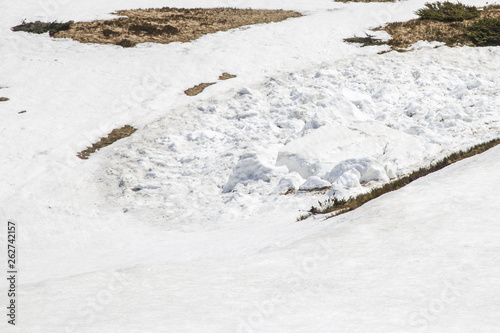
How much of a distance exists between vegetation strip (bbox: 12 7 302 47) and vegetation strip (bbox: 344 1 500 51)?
732 cm

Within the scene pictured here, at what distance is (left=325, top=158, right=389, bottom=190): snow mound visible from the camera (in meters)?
11.6

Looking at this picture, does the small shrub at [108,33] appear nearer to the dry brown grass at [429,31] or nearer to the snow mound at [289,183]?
the dry brown grass at [429,31]

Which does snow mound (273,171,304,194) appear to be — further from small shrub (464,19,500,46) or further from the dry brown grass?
small shrub (464,19,500,46)

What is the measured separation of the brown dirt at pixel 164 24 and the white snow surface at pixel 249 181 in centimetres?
141

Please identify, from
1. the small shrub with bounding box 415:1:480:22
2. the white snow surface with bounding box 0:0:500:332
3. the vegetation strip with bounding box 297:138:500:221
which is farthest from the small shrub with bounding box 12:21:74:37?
the small shrub with bounding box 415:1:480:22

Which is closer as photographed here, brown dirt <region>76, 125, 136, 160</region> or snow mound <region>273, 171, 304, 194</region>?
snow mound <region>273, 171, 304, 194</region>

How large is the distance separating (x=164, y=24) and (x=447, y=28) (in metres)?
16.8

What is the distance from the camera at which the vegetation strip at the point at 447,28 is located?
23.5 meters

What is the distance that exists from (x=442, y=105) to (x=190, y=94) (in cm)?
1021

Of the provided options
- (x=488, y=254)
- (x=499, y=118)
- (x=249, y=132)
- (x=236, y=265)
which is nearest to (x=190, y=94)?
(x=249, y=132)

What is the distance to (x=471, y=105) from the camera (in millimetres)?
16312

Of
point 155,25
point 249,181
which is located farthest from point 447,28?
point 249,181

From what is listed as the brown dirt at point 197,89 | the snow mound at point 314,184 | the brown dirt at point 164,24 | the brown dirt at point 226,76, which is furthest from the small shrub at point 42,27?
the snow mound at point 314,184

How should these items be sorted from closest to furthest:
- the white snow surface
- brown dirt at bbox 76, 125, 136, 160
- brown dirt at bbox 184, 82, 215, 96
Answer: the white snow surface < brown dirt at bbox 76, 125, 136, 160 < brown dirt at bbox 184, 82, 215, 96
